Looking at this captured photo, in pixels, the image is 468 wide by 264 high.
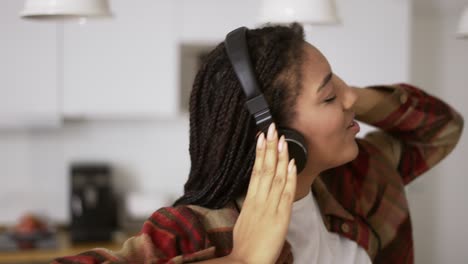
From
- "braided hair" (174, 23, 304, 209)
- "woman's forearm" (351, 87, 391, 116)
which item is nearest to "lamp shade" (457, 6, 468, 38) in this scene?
"woman's forearm" (351, 87, 391, 116)

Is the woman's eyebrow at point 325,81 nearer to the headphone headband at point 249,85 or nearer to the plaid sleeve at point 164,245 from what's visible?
the headphone headband at point 249,85

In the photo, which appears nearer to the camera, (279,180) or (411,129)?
(279,180)

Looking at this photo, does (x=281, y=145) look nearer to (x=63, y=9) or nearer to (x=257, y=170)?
(x=257, y=170)

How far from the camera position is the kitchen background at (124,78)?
375cm

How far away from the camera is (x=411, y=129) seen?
6.16 feet

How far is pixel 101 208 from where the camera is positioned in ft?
13.2

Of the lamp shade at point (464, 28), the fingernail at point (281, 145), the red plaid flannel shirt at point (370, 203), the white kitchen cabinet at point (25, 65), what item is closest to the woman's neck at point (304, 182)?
the red plaid flannel shirt at point (370, 203)

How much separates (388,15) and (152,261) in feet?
9.47

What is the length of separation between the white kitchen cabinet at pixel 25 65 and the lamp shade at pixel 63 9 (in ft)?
6.44

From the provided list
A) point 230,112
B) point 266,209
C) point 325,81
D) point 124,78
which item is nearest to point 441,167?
point 124,78

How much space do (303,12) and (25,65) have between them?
87.4 inches

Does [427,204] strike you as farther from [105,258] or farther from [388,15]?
[105,258]

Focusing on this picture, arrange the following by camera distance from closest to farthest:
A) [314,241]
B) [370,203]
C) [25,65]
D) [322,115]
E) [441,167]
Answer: [322,115] → [314,241] → [370,203] → [25,65] → [441,167]

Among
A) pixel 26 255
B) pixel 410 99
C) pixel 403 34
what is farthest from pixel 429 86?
pixel 410 99
